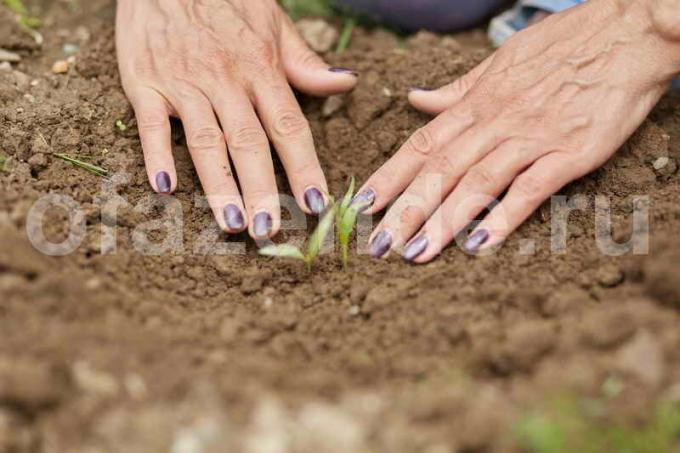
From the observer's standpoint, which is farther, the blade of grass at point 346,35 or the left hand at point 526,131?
the blade of grass at point 346,35

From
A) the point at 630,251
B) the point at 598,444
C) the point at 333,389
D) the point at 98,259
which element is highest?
the point at 98,259

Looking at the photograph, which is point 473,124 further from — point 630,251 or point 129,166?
point 129,166

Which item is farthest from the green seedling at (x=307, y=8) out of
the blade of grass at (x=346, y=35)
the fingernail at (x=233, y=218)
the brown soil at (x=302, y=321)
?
the fingernail at (x=233, y=218)

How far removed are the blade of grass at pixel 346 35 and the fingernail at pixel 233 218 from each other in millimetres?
1131

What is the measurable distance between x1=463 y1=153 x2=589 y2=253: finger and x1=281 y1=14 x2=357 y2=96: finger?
0.75 m

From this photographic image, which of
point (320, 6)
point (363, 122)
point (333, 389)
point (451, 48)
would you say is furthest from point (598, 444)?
point (320, 6)

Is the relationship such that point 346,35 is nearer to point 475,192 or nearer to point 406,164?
point 406,164

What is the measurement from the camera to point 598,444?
1378mm

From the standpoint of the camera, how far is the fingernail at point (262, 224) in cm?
212

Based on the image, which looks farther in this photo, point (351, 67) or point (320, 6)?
point (320, 6)

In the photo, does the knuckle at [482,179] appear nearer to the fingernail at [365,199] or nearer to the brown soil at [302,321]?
the brown soil at [302,321]

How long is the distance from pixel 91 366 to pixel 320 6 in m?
2.36

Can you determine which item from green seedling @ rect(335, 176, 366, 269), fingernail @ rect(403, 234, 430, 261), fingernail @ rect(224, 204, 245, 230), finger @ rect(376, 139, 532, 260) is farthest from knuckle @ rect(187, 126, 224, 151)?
fingernail @ rect(403, 234, 430, 261)

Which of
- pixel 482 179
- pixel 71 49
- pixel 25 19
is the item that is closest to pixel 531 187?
pixel 482 179
